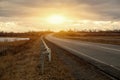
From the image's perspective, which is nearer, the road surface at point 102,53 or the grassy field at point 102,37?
the road surface at point 102,53

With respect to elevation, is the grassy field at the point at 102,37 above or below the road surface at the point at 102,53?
below

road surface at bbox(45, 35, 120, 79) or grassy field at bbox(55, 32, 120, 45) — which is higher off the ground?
road surface at bbox(45, 35, 120, 79)

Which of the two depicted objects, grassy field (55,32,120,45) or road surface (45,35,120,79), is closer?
road surface (45,35,120,79)

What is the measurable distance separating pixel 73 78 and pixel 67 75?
862 mm

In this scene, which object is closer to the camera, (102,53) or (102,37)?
(102,53)

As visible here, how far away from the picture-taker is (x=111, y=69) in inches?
548

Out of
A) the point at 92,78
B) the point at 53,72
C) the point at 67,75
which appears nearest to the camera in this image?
the point at 92,78

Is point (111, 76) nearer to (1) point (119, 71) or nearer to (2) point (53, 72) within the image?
(1) point (119, 71)

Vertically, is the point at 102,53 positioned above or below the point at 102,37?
above

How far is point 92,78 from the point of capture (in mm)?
11781

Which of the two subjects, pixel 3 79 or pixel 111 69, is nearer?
pixel 111 69

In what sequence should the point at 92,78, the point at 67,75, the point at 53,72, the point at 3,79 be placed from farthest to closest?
1. the point at 3,79
2. the point at 53,72
3. the point at 67,75
4. the point at 92,78

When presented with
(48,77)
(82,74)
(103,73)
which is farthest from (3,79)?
(103,73)

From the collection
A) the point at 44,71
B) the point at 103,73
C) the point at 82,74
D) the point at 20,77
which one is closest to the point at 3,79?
the point at 20,77
